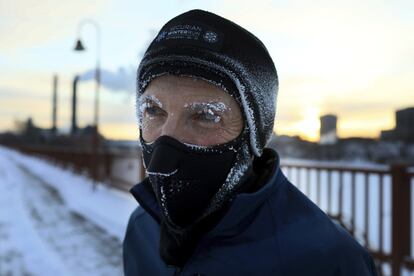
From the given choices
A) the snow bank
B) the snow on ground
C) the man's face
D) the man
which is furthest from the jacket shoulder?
the snow bank

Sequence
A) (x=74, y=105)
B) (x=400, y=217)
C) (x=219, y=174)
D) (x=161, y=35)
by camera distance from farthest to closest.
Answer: (x=74, y=105) → (x=400, y=217) → (x=161, y=35) → (x=219, y=174)

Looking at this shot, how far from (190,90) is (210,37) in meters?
0.18

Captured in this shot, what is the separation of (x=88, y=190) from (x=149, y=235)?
12108 millimetres

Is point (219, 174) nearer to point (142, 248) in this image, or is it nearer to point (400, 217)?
point (142, 248)

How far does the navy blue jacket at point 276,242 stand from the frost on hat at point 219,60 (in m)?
0.20

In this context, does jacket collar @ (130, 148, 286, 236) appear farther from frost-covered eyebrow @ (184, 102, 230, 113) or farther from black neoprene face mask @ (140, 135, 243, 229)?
frost-covered eyebrow @ (184, 102, 230, 113)

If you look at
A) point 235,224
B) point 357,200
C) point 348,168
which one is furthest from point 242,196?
point 357,200

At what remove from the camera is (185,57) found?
4.29 feet

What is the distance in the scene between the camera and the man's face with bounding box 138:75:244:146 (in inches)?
51.1

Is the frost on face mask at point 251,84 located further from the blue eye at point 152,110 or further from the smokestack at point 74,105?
the smokestack at point 74,105

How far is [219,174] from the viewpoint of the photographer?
52.6 inches

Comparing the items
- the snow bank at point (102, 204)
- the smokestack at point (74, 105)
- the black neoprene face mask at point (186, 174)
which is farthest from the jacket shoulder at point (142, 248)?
the smokestack at point (74, 105)

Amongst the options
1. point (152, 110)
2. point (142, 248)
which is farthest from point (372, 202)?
point (152, 110)

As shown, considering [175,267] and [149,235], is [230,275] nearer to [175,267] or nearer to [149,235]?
[175,267]
